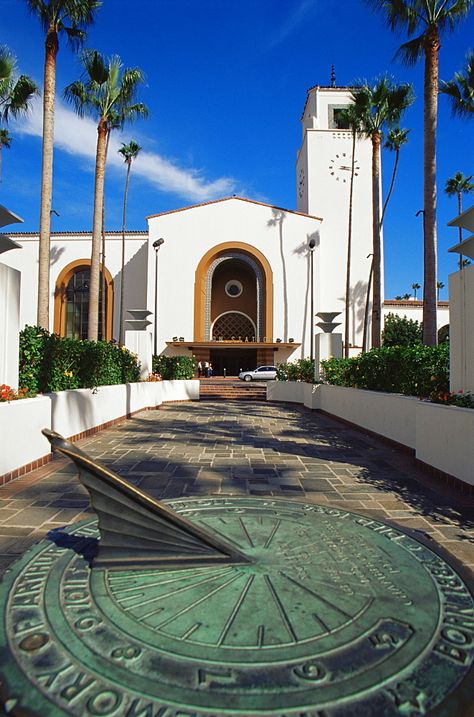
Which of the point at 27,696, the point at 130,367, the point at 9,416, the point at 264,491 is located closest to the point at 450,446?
the point at 264,491

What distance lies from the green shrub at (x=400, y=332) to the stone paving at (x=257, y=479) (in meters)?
27.9

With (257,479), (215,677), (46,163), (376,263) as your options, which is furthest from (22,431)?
(376,263)

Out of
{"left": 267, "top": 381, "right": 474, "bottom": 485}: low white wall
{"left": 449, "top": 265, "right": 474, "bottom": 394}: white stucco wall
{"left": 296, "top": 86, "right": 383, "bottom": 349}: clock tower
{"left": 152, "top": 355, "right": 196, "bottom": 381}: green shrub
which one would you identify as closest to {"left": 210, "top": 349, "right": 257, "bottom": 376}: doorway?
{"left": 296, "top": 86, "right": 383, "bottom": 349}: clock tower

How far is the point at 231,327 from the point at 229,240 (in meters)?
A: 7.23

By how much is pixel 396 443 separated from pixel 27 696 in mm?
6600

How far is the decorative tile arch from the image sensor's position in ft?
101

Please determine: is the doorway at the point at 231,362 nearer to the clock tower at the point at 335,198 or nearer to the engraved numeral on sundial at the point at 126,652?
the clock tower at the point at 335,198

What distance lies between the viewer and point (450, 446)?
4777 mm

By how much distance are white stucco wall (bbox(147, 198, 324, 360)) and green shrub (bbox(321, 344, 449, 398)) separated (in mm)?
20726

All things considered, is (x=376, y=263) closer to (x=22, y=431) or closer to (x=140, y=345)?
(x=140, y=345)

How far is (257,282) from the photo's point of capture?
31.5m

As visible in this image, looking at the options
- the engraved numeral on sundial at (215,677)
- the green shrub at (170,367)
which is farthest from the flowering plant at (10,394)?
the green shrub at (170,367)

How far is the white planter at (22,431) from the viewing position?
15.2ft

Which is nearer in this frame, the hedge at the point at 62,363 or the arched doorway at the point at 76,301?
the hedge at the point at 62,363
